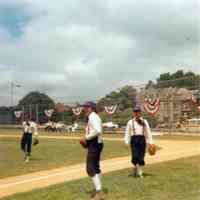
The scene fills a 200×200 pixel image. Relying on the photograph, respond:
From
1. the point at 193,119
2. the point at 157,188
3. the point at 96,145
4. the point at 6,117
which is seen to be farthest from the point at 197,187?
the point at 6,117

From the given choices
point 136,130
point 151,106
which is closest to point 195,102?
point 151,106

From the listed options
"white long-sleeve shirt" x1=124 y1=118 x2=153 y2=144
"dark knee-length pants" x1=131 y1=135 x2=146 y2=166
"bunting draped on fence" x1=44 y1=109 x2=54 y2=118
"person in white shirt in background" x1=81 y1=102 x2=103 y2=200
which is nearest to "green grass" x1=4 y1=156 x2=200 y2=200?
"person in white shirt in background" x1=81 y1=102 x2=103 y2=200

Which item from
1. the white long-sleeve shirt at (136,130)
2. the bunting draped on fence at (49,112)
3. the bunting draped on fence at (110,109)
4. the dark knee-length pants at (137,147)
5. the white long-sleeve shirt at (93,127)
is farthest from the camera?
the bunting draped on fence at (49,112)

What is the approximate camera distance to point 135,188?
38.1ft

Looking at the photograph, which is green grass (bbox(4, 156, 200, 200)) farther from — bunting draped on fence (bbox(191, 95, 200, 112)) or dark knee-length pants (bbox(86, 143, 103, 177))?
bunting draped on fence (bbox(191, 95, 200, 112))

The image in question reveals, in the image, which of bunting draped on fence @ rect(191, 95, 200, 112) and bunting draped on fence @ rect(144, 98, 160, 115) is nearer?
bunting draped on fence @ rect(191, 95, 200, 112)

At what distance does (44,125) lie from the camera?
7144 cm

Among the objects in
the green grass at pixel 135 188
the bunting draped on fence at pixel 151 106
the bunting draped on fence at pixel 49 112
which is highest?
the bunting draped on fence at pixel 49 112

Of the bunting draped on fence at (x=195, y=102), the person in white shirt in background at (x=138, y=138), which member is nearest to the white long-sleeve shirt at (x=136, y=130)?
the person in white shirt in background at (x=138, y=138)

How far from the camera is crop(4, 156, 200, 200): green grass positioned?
35.2ft

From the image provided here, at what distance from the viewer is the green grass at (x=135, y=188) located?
35.2 feet

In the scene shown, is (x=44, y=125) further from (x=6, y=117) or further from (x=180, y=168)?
(x=180, y=168)

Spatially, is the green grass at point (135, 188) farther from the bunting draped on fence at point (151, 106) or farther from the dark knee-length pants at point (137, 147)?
the bunting draped on fence at point (151, 106)

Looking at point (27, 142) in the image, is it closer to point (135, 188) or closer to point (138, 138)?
→ point (138, 138)
